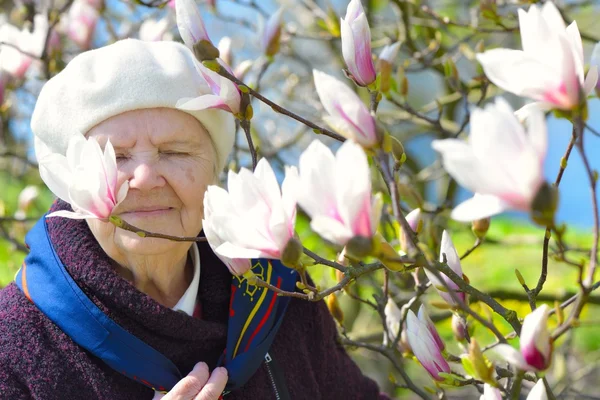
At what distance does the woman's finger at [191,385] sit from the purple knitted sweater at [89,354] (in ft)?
0.20

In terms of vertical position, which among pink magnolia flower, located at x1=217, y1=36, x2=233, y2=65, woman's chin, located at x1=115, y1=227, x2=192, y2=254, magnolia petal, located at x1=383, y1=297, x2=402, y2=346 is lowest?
magnolia petal, located at x1=383, y1=297, x2=402, y2=346

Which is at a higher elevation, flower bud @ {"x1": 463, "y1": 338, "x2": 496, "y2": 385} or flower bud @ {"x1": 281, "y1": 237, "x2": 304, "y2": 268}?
flower bud @ {"x1": 281, "y1": 237, "x2": 304, "y2": 268}

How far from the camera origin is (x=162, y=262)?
1.39 metres

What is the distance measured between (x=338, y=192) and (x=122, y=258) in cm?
71

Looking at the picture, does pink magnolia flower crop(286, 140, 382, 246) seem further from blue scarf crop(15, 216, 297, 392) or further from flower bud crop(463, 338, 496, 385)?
blue scarf crop(15, 216, 297, 392)

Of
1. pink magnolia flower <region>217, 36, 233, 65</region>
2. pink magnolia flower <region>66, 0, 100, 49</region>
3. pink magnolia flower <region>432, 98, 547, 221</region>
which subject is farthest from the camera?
pink magnolia flower <region>66, 0, 100, 49</region>

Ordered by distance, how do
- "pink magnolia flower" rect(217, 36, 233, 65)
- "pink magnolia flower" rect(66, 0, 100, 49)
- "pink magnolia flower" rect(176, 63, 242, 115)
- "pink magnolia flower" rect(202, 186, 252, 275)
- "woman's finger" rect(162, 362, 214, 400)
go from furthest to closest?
"pink magnolia flower" rect(66, 0, 100, 49), "pink magnolia flower" rect(217, 36, 233, 65), "woman's finger" rect(162, 362, 214, 400), "pink magnolia flower" rect(176, 63, 242, 115), "pink magnolia flower" rect(202, 186, 252, 275)

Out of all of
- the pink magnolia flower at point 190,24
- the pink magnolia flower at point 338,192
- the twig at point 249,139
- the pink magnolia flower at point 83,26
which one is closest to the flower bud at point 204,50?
the pink magnolia flower at point 190,24

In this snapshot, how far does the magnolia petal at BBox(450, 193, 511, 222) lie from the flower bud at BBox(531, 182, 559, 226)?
0.09 feet

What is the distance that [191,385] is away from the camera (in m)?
1.28

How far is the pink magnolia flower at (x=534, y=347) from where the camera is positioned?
0.76 m

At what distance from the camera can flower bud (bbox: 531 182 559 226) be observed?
26.5 inches

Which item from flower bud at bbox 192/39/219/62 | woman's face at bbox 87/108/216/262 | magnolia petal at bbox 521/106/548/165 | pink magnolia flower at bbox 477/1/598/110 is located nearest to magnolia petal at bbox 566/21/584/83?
pink magnolia flower at bbox 477/1/598/110

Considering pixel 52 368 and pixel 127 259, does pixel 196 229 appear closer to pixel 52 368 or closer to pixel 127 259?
pixel 127 259
